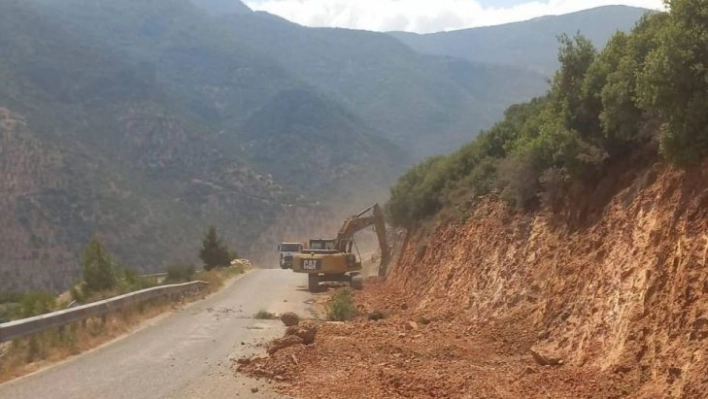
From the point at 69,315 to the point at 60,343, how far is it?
3.52 feet

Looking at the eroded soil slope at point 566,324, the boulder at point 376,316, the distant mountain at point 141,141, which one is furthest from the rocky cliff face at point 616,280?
the distant mountain at point 141,141

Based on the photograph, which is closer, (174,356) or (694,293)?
(694,293)

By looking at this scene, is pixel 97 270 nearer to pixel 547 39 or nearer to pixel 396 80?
pixel 396 80

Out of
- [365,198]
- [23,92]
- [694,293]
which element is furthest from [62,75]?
[694,293]

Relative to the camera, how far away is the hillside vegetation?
9688mm

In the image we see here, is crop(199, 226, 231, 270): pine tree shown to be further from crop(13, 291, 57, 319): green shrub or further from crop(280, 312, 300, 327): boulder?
crop(280, 312, 300, 327): boulder

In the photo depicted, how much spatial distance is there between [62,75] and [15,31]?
1119 centimetres

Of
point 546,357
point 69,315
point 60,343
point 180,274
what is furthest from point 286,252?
point 546,357

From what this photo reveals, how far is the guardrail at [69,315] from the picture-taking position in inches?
494

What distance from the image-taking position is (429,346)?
13.3m

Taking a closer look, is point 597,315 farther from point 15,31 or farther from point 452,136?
point 452,136

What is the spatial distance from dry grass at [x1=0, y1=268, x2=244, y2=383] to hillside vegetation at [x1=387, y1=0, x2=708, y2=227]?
10.0m

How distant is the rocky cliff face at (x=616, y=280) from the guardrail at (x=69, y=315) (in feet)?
27.4

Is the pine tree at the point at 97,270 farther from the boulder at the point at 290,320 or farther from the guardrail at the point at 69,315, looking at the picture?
the boulder at the point at 290,320
